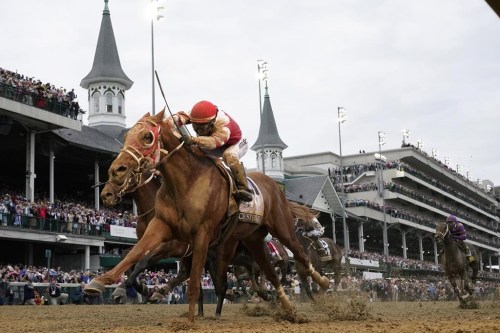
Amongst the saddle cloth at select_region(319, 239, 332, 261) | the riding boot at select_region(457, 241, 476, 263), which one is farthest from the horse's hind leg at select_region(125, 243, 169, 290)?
the riding boot at select_region(457, 241, 476, 263)

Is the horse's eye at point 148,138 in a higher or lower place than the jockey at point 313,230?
higher

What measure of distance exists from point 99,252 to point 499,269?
103 m

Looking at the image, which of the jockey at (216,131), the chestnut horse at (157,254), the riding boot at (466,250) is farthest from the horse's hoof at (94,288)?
the riding boot at (466,250)

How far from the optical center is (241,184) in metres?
9.40

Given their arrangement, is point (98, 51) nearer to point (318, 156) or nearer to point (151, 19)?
point (151, 19)

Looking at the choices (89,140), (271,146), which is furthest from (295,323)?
(271,146)

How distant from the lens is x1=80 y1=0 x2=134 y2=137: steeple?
54594 mm

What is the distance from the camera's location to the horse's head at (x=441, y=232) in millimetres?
17375

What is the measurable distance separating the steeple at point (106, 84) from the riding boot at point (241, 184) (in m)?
45.5

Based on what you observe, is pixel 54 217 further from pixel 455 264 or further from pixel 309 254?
pixel 455 264

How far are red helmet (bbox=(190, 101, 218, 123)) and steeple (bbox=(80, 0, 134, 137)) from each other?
45.6 meters

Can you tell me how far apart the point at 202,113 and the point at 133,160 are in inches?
54.5

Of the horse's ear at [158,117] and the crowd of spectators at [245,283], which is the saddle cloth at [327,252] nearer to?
the crowd of spectators at [245,283]

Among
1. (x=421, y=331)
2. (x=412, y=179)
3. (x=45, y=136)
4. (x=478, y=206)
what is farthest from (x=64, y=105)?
(x=478, y=206)
